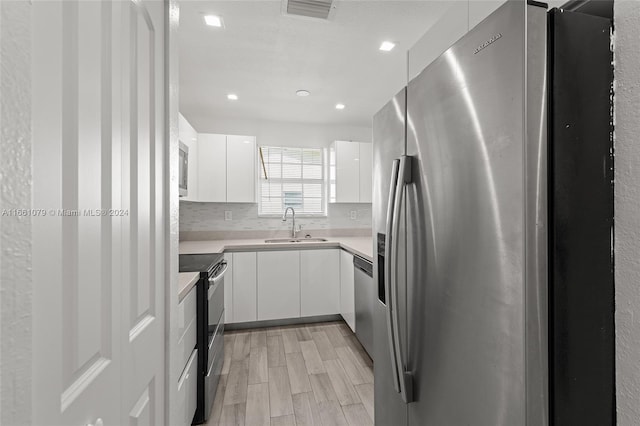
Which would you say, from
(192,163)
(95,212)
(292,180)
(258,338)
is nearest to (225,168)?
(192,163)

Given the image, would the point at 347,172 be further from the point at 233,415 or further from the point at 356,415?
the point at 233,415

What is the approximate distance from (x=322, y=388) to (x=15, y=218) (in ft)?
7.05

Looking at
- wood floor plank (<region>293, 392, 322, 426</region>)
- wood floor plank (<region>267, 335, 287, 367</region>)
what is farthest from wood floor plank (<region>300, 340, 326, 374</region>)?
wood floor plank (<region>293, 392, 322, 426</region>)

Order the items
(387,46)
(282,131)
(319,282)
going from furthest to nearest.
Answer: (282,131)
(319,282)
(387,46)

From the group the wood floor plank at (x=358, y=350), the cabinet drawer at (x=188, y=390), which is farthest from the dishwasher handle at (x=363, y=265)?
the cabinet drawer at (x=188, y=390)

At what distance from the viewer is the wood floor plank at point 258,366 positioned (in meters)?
2.16

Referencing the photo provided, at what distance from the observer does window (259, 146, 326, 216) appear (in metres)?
3.89

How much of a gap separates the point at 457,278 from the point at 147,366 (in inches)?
35.5

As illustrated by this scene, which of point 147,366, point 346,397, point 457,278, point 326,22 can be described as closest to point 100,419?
point 147,366

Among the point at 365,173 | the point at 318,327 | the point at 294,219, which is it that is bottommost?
the point at 318,327

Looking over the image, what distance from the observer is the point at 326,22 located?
5.94 feet

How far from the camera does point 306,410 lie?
1821 millimetres

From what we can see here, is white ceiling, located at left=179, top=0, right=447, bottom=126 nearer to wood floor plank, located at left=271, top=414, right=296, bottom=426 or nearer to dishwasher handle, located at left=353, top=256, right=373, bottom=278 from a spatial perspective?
dishwasher handle, located at left=353, top=256, right=373, bottom=278

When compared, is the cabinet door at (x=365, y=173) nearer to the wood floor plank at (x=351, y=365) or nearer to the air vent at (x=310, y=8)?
the wood floor plank at (x=351, y=365)
